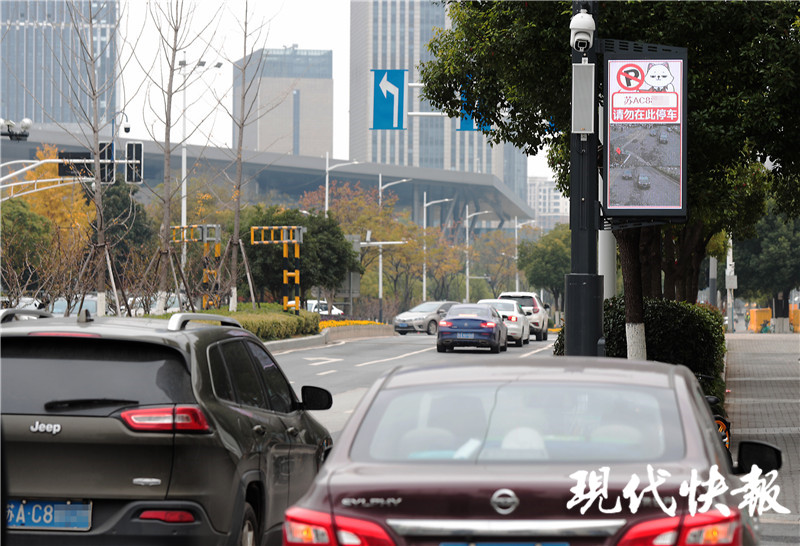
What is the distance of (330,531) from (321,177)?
10700 cm

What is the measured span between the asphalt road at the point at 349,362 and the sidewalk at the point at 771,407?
4.35 metres

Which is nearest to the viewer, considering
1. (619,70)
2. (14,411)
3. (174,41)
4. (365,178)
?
(14,411)

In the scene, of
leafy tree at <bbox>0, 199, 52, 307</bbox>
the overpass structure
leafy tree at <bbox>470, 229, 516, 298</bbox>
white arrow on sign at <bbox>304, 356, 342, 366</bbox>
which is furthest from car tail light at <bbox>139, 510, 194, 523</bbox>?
leafy tree at <bbox>470, 229, 516, 298</bbox>

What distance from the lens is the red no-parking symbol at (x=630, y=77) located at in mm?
11734

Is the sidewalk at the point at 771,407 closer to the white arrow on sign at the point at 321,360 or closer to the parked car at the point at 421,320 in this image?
the white arrow on sign at the point at 321,360

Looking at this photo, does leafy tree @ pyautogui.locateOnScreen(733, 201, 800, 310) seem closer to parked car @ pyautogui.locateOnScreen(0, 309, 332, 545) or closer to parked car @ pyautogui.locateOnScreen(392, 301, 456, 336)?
parked car @ pyautogui.locateOnScreen(392, 301, 456, 336)

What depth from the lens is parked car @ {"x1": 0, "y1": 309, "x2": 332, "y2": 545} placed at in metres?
5.31

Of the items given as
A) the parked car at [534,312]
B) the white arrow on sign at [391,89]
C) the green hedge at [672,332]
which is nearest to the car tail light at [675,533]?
the green hedge at [672,332]

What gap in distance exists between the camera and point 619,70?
11.7 metres

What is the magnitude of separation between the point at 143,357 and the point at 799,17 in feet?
33.5

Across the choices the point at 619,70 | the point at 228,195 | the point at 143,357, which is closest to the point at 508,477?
the point at 143,357

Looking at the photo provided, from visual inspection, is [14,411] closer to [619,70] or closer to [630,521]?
[630,521]

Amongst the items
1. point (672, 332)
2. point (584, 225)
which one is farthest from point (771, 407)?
point (584, 225)

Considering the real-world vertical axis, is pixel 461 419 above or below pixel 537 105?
below
